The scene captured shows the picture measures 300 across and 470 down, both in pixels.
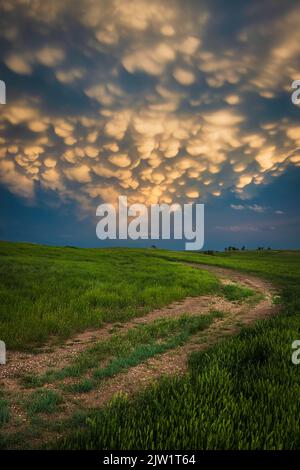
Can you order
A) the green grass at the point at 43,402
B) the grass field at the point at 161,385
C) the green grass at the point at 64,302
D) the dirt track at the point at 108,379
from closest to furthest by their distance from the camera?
1. the grass field at the point at 161,385
2. the green grass at the point at 43,402
3. the dirt track at the point at 108,379
4. the green grass at the point at 64,302

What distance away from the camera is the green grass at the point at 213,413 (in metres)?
4.09

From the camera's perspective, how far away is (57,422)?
214 inches

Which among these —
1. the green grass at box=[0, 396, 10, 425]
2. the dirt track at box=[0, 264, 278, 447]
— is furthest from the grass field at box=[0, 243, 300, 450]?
the dirt track at box=[0, 264, 278, 447]

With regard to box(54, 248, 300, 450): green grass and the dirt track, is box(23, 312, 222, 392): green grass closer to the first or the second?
the dirt track

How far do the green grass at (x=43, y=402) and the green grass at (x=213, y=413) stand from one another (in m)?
1.08

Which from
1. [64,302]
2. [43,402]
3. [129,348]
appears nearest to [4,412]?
[43,402]

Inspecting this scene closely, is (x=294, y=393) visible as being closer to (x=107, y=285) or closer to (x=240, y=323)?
(x=240, y=323)

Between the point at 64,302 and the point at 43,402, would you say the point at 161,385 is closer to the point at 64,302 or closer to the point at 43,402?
the point at 43,402

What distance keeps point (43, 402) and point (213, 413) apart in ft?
11.5

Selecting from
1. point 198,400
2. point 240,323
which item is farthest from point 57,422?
point 240,323

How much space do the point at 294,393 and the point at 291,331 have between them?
3934mm

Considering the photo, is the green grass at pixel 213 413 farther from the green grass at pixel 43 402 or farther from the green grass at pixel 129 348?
the green grass at pixel 129 348

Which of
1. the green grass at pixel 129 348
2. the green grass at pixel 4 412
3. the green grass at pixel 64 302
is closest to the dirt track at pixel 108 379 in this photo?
the green grass at pixel 4 412

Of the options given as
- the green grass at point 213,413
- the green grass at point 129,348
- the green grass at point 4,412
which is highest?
the green grass at point 213,413
